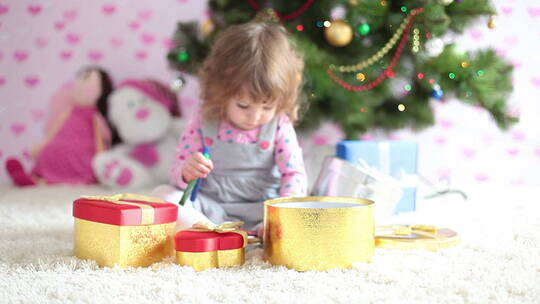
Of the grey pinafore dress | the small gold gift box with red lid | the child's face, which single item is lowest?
the small gold gift box with red lid

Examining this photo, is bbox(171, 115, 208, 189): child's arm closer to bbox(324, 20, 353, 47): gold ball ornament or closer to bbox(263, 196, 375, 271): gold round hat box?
bbox(263, 196, 375, 271): gold round hat box

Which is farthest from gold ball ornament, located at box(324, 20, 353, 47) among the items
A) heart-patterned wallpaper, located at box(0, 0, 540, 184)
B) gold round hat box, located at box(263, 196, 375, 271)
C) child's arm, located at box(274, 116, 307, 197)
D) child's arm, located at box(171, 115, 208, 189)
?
gold round hat box, located at box(263, 196, 375, 271)

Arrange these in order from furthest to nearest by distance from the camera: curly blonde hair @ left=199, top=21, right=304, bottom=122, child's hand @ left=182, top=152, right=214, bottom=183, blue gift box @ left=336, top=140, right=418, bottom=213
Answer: blue gift box @ left=336, top=140, right=418, bottom=213 → curly blonde hair @ left=199, top=21, right=304, bottom=122 → child's hand @ left=182, top=152, right=214, bottom=183

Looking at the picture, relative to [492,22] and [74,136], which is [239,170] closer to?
[492,22]

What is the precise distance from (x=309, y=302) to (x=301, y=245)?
5.9 inches

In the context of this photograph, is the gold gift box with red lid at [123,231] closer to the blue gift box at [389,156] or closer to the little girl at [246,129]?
the little girl at [246,129]

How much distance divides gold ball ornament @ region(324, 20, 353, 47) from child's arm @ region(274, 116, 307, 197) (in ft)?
1.33

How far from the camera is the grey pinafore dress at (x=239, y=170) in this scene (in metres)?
1.28

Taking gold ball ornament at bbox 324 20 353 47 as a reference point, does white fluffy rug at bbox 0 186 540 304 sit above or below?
below

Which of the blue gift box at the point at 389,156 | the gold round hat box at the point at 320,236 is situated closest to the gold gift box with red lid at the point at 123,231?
the gold round hat box at the point at 320,236

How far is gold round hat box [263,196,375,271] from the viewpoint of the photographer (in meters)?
0.88

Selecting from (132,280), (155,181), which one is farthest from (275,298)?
(155,181)

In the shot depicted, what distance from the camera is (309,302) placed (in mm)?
745

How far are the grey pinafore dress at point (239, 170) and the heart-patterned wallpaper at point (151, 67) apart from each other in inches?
36.9
